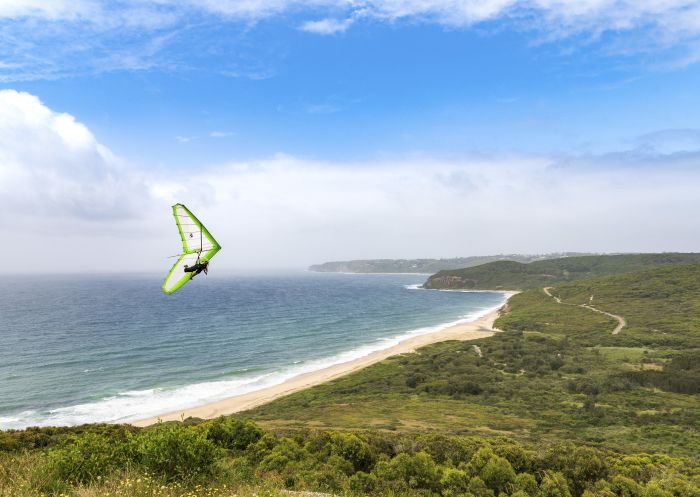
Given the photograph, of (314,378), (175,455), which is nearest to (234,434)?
(175,455)

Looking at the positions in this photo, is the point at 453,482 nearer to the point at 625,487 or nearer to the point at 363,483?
the point at 363,483

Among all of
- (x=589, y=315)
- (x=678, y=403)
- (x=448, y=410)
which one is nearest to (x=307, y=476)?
(x=448, y=410)

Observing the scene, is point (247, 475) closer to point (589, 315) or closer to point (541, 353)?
point (541, 353)

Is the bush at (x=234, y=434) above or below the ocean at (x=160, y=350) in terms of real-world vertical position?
above

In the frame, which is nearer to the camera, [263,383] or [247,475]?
[247,475]

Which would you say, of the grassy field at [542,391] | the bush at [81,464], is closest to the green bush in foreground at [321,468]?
the bush at [81,464]

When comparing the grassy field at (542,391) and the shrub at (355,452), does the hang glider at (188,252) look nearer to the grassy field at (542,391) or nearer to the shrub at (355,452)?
the shrub at (355,452)

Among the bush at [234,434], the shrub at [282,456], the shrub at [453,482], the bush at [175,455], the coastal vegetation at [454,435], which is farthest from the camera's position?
the bush at [234,434]
